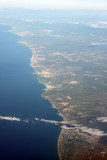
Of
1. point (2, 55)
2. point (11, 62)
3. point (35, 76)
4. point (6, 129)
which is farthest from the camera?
point (2, 55)

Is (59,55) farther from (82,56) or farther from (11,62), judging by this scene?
(11,62)

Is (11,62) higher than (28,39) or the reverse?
the reverse

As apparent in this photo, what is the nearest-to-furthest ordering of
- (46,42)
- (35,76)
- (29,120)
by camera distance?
1. (29,120)
2. (35,76)
3. (46,42)

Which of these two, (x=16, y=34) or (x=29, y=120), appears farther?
(x=16, y=34)

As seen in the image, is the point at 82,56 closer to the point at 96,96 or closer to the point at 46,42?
the point at 46,42

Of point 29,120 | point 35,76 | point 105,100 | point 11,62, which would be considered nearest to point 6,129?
point 29,120

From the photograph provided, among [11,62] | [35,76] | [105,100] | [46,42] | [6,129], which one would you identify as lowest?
[6,129]

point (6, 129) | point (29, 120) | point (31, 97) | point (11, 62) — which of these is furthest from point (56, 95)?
point (11, 62)
